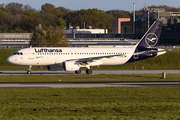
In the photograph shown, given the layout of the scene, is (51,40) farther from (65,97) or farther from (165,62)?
(65,97)

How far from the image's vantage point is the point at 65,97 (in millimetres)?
21781

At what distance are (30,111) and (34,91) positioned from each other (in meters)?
7.79

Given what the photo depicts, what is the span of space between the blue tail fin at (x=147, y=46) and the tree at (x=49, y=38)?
2259 centimetres

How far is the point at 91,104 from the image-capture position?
19.0 metres

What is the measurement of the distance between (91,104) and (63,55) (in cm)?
2451

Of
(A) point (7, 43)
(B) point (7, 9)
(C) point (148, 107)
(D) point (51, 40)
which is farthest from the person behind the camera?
(B) point (7, 9)

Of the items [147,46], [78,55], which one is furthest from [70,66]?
[147,46]

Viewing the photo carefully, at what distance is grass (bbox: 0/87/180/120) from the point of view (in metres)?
15.7

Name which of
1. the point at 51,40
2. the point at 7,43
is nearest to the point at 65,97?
the point at 51,40

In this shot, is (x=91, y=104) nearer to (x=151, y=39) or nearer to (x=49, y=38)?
(x=151, y=39)

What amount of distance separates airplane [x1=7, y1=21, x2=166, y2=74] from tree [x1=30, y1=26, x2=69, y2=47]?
2046cm

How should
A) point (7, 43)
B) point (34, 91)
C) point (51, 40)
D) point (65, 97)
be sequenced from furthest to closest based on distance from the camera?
1. point (7, 43)
2. point (51, 40)
3. point (34, 91)
4. point (65, 97)

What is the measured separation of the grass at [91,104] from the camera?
15672 millimetres

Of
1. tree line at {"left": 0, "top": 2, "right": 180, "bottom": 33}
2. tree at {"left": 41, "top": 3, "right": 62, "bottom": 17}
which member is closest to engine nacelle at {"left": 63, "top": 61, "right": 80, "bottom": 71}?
tree line at {"left": 0, "top": 2, "right": 180, "bottom": 33}
